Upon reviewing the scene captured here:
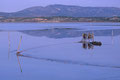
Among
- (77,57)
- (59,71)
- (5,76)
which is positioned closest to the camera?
(5,76)

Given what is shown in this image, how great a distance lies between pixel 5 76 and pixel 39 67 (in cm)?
186

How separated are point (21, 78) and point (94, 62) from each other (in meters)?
3.97

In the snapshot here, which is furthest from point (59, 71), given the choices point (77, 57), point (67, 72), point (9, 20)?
point (9, 20)

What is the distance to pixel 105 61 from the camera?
11.7 m

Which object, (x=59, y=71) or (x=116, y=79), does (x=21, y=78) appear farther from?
(x=116, y=79)

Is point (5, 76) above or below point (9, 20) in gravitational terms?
above

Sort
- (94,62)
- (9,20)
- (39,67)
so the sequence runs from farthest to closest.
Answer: (9,20)
(94,62)
(39,67)

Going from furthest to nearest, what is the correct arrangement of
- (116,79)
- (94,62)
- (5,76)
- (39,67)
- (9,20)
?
(9,20), (94,62), (39,67), (5,76), (116,79)

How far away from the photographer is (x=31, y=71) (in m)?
9.93

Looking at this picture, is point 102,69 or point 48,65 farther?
point 48,65

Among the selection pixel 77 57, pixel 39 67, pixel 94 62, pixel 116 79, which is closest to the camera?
pixel 116 79

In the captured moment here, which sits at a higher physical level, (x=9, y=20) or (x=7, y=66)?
(x=7, y=66)

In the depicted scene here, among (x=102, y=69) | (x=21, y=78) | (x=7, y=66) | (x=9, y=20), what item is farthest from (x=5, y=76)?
(x=9, y=20)

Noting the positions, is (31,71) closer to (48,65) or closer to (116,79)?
(48,65)
